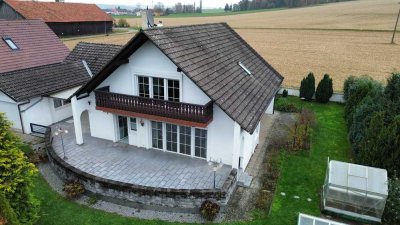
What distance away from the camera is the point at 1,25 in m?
23.7

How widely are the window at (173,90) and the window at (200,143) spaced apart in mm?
1985

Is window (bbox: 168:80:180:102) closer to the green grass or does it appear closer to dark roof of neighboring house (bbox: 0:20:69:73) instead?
the green grass

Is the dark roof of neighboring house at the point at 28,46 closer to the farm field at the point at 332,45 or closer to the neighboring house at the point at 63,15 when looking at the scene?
the farm field at the point at 332,45

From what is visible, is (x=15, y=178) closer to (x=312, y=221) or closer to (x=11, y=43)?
(x=312, y=221)

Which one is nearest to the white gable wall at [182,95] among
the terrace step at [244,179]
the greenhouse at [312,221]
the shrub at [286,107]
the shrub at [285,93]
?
the terrace step at [244,179]

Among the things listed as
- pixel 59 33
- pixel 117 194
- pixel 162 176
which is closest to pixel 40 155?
pixel 117 194

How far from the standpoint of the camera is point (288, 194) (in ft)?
46.5

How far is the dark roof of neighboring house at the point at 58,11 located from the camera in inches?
2186

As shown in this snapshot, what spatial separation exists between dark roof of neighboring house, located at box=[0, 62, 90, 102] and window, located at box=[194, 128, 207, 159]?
1150cm

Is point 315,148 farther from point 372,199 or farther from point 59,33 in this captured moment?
point 59,33

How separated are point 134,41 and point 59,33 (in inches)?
2278

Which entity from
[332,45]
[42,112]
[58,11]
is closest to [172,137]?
[42,112]

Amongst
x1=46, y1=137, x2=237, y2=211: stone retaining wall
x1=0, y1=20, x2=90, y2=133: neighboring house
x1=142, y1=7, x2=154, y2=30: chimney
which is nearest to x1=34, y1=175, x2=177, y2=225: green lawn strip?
x1=46, y1=137, x2=237, y2=211: stone retaining wall

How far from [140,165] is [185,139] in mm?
2718
